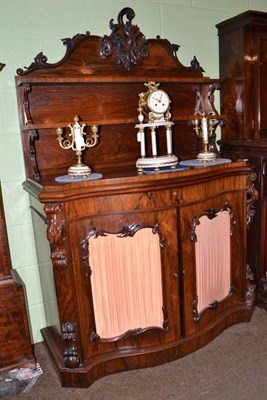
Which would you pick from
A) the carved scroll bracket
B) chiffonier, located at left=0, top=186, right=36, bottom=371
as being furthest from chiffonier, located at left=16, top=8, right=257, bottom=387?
chiffonier, located at left=0, top=186, right=36, bottom=371

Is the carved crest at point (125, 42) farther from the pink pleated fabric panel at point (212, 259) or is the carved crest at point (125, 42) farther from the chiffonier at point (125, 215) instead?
the pink pleated fabric panel at point (212, 259)

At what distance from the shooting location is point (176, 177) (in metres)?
1.81

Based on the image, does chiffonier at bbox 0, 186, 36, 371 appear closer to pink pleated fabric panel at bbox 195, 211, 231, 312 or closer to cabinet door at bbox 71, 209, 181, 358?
cabinet door at bbox 71, 209, 181, 358

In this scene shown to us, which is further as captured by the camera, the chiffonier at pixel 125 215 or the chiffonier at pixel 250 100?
the chiffonier at pixel 250 100

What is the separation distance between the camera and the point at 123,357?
1.94 meters

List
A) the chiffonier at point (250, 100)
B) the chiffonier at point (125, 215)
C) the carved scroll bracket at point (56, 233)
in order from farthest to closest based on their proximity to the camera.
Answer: the chiffonier at point (250, 100) < the chiffonier at point (125, 215) < the carved scroll bracket at point (56, 233)

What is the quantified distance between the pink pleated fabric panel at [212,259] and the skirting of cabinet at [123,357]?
174mm

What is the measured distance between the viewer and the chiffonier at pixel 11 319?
6.31 feet

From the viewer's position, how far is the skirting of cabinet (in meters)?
1.88

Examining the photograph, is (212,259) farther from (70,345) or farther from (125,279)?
(70,345)

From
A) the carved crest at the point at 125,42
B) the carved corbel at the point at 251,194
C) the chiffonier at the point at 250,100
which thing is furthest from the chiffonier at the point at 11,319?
the chiffonier at the point at 250,100

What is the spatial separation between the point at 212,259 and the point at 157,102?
0.97 metres

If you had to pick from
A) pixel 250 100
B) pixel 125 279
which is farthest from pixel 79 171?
pixel 250 100

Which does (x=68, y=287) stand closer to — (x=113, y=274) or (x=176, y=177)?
(x=113, y=274)
